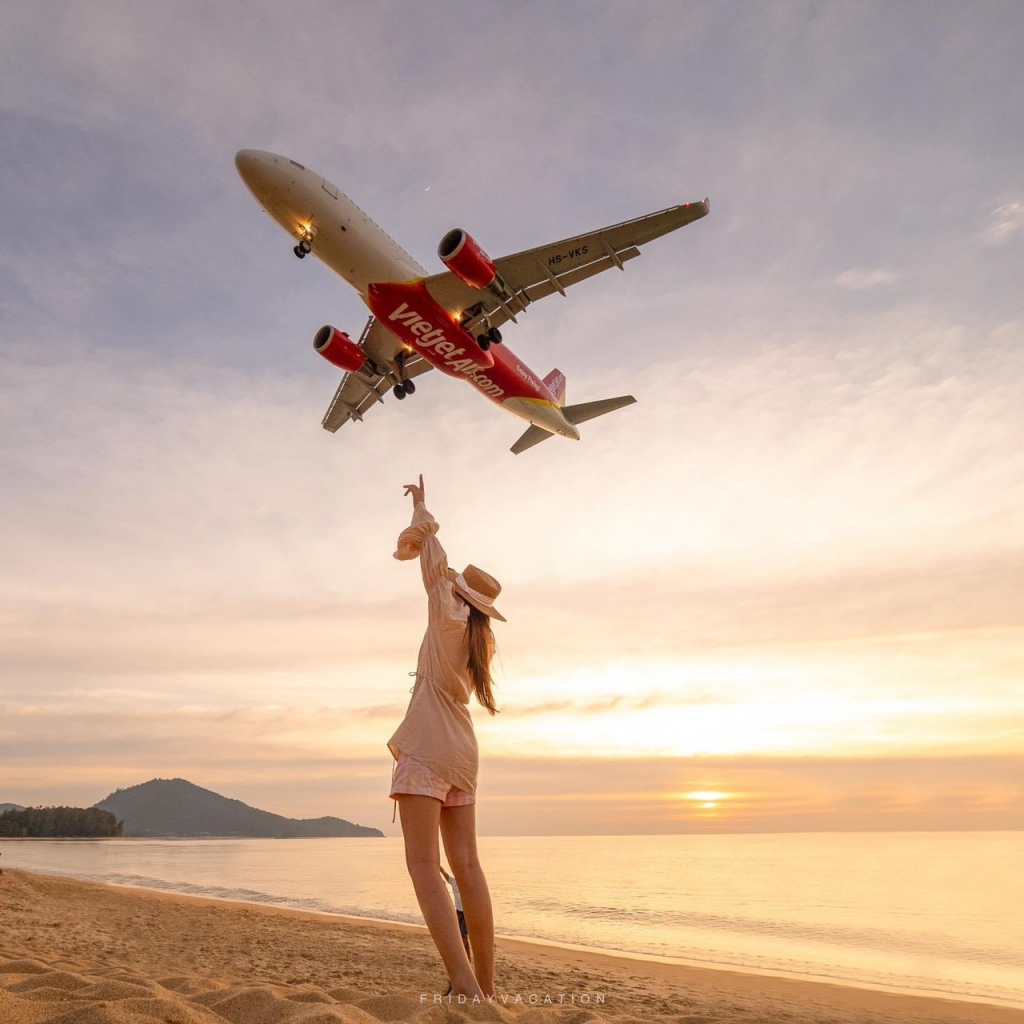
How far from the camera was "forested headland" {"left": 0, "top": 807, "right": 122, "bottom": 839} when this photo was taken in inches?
3145

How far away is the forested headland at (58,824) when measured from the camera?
262 ft

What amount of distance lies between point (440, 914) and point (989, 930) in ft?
59.8

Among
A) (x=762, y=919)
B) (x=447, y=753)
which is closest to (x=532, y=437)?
(x=762, y=919)

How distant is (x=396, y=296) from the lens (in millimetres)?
18312

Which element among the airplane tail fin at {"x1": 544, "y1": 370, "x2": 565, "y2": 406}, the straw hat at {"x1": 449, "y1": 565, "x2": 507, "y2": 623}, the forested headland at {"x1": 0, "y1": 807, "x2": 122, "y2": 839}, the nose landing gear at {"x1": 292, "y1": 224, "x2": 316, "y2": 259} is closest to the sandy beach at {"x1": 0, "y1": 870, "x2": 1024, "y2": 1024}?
the straw hat at {"x1": 449, "y1": 565, "x2": 507, "y2": 623}

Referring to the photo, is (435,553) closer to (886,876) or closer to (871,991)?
(871,991)

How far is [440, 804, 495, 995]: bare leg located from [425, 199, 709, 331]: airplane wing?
56.0 feet

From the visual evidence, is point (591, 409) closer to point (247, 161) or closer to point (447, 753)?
point (247, 161)

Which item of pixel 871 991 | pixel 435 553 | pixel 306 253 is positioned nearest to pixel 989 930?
pixel 871 991

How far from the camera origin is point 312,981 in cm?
586

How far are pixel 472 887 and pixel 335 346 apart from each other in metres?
19.7

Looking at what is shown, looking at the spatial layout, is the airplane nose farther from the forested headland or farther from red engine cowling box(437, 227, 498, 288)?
the forested headland

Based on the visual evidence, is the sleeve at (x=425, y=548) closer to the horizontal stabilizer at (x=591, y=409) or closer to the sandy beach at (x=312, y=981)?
the sandy beach at (x=312, y=981)

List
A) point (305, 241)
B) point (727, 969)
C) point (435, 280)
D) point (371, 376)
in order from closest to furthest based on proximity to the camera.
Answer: point (727, 969) → point (305, 241) → point (435, 280) → point (371, 376)
